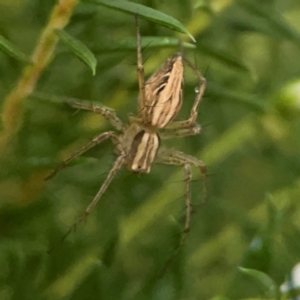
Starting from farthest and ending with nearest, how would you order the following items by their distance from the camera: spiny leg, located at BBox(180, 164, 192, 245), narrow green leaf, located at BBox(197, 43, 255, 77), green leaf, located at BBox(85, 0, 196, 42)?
spiny leg, located at BBox(180, 164, 192, 245) < narrow green leaf, located at BBox(197, 43, 255, 77) < green leaf, located at BBox(85, 0, 196, 42)

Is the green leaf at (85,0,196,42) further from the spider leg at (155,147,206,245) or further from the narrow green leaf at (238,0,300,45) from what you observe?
the spider leg at (155,147,206,245)

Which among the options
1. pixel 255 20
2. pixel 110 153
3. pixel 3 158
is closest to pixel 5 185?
pixel 3 158

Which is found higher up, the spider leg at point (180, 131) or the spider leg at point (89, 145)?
the spider leg at point (180, 131)

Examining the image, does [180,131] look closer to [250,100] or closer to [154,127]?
[154,127]

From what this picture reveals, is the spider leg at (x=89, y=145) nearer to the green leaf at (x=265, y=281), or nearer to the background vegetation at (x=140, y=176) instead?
the background vegetation at (x=140, y=176)

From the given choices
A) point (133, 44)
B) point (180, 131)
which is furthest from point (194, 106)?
point (133, 44)

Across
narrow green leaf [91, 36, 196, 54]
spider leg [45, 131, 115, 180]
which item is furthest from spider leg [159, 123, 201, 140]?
narrow green leaf [91, 36, 196, 54]

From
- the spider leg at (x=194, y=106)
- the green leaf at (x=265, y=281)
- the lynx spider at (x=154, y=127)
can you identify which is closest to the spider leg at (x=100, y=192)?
the lynx spider at (x=154, y=127)
